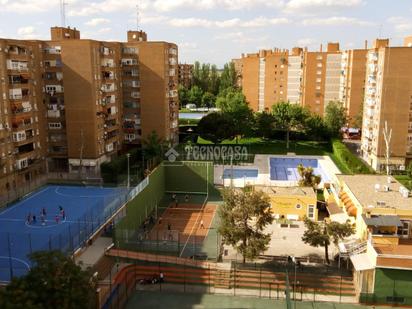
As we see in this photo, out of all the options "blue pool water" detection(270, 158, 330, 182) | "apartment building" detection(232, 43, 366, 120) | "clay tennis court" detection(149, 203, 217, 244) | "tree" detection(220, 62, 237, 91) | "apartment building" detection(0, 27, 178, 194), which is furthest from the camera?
"tree" detection(220, 62, 237, 91)

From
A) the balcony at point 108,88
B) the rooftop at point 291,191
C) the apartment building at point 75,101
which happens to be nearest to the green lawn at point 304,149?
the apartment building at point 75,101

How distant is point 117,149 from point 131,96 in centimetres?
698

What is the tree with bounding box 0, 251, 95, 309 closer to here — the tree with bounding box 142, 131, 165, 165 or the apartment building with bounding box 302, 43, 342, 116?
the tree with bounding box 142, 131, 165, 165

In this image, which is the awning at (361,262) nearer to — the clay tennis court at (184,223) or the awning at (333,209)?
the awning at (333,209)

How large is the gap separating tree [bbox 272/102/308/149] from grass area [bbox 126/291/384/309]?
136 feet

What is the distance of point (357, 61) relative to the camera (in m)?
68.6

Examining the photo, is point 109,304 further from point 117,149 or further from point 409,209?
point 117,149

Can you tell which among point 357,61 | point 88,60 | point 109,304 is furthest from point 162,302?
point 357,61

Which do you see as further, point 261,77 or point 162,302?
point 261,77

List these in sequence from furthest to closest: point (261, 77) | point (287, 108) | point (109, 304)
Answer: point (261, 77) < point (287, 108) < point (109, 304)

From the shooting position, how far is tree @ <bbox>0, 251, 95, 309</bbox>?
14.8 meters

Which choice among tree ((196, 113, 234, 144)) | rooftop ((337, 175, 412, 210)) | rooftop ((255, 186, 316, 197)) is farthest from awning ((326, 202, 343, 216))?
tree ((196, 113, 234, 144))

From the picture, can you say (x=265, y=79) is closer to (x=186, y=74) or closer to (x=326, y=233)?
(x=186, y=74)

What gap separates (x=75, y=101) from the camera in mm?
45344
